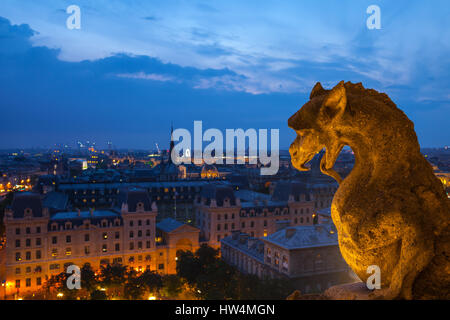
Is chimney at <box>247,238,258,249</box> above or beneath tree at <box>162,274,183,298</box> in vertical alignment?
above

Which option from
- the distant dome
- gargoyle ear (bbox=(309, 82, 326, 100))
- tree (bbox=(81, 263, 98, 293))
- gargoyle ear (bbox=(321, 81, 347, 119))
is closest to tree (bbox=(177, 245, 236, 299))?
tree (bbox=(81, 263, 98, 293))

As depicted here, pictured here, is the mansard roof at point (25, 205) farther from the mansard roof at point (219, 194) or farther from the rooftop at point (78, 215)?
the mansard roof at point (219, 194)

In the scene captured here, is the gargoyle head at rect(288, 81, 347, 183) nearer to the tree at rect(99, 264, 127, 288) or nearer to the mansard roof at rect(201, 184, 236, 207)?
the tree at rect(99, 264, 127, 288)

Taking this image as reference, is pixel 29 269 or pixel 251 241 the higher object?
pixel 251 241

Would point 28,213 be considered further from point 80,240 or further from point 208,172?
point 208,172

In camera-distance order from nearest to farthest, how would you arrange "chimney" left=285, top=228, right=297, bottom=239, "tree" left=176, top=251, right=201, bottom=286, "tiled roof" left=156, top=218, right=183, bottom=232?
"chimney" left=285, top=228, right=297, bottom=239 → "tree" left=176, top=251, right=201, bottom=286 → "tiled roof" left=156, top=218, right=183, bottom=232

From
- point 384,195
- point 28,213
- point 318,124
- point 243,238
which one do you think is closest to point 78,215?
point 28,213

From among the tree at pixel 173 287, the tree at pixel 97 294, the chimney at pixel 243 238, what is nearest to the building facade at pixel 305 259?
the chimney at pixel 243 238

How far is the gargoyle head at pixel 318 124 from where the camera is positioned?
16.8ft

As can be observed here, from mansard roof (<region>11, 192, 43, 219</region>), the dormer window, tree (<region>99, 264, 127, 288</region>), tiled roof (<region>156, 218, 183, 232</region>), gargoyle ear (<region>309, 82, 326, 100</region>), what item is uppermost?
gargoyle ear (<region>309, 82, 326, 100</region>)

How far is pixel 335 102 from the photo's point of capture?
5.14 m

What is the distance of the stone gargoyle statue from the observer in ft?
16.1

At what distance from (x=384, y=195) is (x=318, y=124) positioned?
4.46 feet
